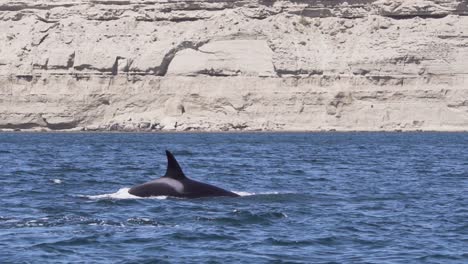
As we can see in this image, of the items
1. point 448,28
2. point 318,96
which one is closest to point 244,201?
point 318,96

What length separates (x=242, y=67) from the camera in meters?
103

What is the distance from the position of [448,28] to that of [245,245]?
88.0 m

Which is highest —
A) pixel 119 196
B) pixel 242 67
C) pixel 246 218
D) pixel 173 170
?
pixel 242 67

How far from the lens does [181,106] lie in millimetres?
100438

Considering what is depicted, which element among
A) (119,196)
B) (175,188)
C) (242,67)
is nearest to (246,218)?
(175,188)

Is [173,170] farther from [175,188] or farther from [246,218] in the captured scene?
[246,218]

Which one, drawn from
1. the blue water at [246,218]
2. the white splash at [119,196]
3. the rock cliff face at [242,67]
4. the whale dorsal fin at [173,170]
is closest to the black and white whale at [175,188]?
the whale dorsal fin at [173,170]

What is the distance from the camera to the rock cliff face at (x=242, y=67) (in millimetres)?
98562

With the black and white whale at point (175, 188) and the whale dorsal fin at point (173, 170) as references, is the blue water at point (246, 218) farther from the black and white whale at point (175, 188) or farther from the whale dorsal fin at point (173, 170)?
the whale dorsal fin at point (173, 170)

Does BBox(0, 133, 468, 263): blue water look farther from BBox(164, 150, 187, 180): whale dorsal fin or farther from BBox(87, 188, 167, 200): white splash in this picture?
BBox(164, 150, 187, 180): whale dorsal fin

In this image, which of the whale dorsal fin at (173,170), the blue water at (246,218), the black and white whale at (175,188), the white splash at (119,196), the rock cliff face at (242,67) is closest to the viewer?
the blue water at (246,218)

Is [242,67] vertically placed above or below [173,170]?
above

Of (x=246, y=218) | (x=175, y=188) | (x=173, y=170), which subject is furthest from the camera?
(x=175, y=188)

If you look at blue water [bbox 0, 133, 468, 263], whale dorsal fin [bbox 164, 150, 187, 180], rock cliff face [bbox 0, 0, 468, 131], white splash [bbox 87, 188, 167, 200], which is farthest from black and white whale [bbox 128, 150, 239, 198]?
rock cliff face [bbox 0, 0, 468, 131]
